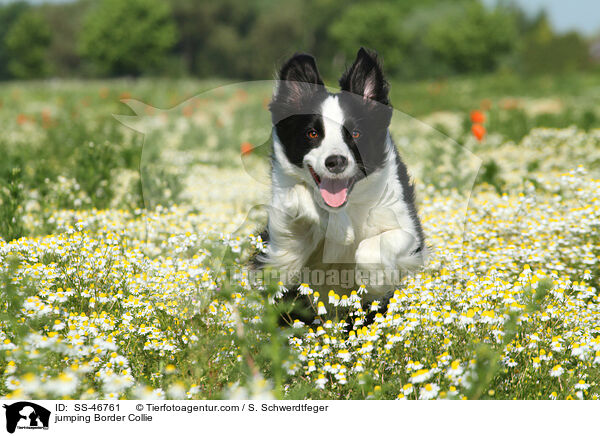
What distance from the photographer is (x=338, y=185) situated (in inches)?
121

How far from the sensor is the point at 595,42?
221 feet

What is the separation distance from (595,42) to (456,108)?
62.0 meters

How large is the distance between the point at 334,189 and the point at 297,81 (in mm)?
663

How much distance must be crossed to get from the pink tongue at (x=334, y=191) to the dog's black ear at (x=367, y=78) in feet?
1.70

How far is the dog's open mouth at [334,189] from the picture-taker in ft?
10.0

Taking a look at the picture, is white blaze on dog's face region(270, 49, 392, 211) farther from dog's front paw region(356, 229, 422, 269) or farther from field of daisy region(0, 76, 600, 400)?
field of daisy region(0, 76, 600, 400)

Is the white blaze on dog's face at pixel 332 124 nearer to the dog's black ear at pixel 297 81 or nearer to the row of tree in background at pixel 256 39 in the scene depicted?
the dog's black ear at pixel 297 81

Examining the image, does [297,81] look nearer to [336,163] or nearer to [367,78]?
[367,78]

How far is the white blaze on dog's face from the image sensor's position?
3.05 m
